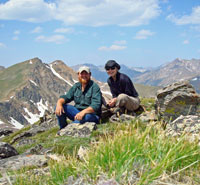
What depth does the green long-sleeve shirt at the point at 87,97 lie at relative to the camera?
39.0 ft

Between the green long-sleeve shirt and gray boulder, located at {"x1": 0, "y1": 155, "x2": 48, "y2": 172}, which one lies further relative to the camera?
the green long-sleeve shirt

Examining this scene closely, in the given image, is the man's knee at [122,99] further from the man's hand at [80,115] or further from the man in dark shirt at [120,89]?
the man's hand at [80,115]

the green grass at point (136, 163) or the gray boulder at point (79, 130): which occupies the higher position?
the green grass at point (136, 163)

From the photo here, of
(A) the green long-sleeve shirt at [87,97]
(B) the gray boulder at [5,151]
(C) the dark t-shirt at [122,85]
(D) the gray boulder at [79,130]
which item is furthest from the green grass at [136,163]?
(C) the dark t-shirt at [122,85]

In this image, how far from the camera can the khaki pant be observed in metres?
12.3

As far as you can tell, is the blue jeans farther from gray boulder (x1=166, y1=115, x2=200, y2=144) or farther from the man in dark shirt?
gray boulder (x1=166, y1=115, x2=200, y2=144)

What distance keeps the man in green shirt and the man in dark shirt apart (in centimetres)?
99

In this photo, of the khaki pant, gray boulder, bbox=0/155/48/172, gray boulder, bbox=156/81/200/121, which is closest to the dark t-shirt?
the khaki pant

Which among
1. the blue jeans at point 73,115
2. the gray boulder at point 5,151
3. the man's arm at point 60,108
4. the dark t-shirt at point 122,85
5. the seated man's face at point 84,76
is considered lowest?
the gray boulder at point 5,151

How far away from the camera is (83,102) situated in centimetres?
1228

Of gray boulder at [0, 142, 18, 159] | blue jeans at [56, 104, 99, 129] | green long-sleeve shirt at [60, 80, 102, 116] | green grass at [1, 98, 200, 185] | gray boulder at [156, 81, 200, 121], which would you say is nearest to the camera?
green grass at [1, 98, 200, 185]

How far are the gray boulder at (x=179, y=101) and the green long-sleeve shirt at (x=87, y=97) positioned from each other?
9.86 ft

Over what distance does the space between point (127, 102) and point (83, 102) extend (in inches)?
90.2

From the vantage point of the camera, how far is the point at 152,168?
3.61m
